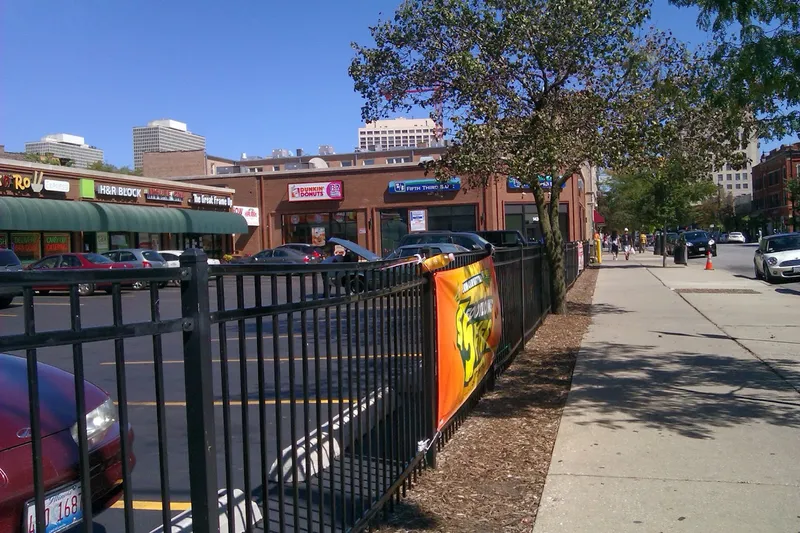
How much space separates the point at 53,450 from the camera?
2916 mm

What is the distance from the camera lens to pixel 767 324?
12.6 m

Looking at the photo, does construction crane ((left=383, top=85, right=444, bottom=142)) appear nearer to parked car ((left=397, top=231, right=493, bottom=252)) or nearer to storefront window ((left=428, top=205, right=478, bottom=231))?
parked car ((left=397, top=231, right=493, bottom=252))

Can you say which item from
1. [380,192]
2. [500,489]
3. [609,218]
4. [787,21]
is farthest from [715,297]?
[609,218]

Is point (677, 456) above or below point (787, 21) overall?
below

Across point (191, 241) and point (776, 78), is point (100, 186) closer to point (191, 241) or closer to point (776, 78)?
point (191, 241)

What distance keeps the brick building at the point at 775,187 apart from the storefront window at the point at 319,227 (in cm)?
5224

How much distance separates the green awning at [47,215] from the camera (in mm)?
26891

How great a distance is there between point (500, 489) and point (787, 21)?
6.35 m

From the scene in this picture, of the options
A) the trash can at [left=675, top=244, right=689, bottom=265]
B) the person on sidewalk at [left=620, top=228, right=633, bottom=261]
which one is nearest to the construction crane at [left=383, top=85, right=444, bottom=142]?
the trash can at [left=675, top=244, right=689, bottom=265]

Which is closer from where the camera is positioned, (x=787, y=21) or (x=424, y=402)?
(x=424, y=402)

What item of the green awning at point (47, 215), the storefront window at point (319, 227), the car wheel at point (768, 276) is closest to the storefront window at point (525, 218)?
the storefront window at point (319, 227)

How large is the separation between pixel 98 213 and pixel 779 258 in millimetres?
26575

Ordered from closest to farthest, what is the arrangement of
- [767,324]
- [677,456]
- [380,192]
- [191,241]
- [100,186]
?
A: [677,456]
[767,324]
[100,186]
[191,241]
[380,192]

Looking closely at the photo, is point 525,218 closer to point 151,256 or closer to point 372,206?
point 372,206
